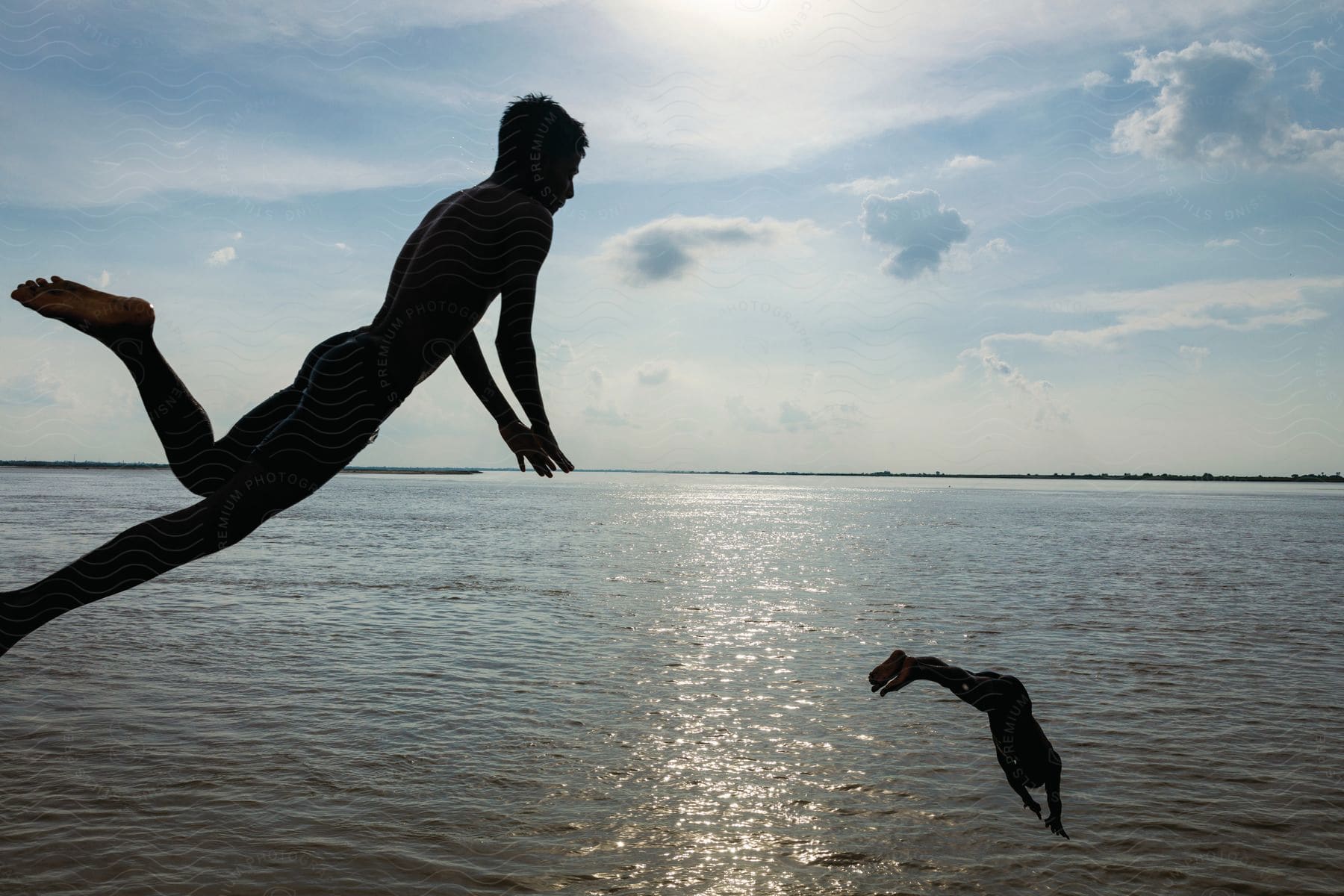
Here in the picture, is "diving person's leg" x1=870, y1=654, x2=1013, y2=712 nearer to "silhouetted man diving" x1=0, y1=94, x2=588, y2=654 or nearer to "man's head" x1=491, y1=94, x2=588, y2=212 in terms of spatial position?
"silhouetted man diving" x1=0, y1=94, x2=588, y2=654

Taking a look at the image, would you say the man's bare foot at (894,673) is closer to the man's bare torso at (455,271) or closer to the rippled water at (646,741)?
the rippled water at (646,741)

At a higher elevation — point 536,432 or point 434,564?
point 536,432

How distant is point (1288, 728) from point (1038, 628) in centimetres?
672

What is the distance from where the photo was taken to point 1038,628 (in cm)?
1703

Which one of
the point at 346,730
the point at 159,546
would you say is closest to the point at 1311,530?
the point at 346,730

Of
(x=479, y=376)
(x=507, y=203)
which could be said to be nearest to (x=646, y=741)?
(x=479, y=376)

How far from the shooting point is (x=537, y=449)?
321 centimetres

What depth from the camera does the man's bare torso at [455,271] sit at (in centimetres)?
316

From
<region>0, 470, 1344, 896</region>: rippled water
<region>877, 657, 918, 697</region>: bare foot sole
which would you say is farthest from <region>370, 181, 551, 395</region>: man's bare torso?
<region>0, 470, 1344, 896</region>: rippled water

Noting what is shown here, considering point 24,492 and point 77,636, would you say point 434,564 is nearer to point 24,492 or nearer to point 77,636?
point 77,636

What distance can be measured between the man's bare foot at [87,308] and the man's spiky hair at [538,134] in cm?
143

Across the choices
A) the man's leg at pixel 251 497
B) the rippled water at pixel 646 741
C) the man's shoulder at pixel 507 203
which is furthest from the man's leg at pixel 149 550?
the rippled water at pixel 646 741

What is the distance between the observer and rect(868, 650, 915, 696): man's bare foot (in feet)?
15.0

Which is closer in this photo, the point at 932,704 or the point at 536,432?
the point at 536,432
